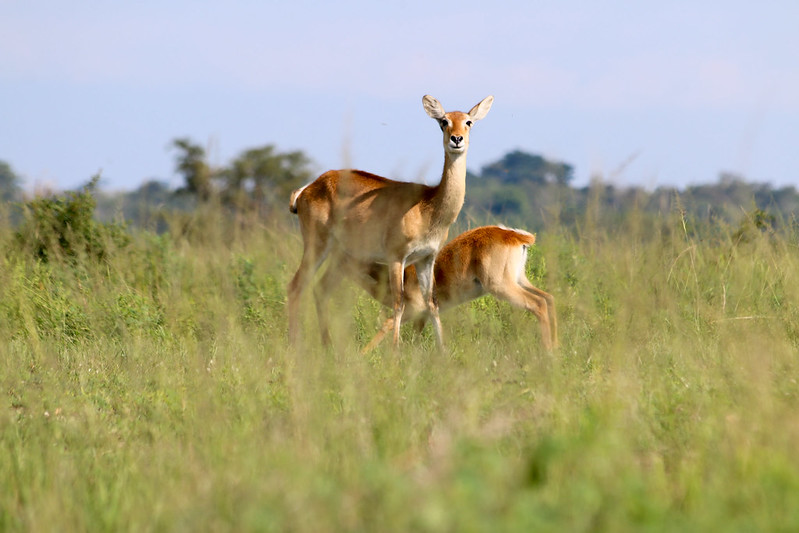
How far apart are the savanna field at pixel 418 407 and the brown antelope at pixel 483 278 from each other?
0.60 ft

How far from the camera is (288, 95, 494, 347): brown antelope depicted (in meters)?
7.04

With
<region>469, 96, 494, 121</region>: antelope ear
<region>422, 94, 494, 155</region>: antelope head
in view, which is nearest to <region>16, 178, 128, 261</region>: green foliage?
<region>422, 94, 494, 155</region>: antelope head

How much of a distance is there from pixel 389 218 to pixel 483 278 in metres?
0.87

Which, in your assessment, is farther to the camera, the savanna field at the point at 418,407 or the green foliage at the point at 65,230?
the green foliage at the point at 65,230

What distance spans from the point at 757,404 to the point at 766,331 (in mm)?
2357

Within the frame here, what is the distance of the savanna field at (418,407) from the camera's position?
266 centimetres

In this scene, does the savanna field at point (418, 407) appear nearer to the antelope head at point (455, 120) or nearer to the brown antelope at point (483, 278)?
the brown antelope at point (483, 278)

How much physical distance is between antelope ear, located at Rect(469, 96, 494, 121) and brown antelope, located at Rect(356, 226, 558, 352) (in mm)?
922

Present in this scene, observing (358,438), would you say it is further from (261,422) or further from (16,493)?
(16,493)

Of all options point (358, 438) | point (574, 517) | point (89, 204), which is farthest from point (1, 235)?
point (574, 517)

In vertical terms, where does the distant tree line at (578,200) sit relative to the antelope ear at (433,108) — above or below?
below

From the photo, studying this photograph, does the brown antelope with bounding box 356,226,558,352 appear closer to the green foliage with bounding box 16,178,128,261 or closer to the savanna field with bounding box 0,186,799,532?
the savanna field with bounding box 0,186,799,532

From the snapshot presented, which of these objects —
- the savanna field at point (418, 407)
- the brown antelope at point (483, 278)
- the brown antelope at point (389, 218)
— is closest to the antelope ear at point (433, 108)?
the brown antelope at point (389, 218)

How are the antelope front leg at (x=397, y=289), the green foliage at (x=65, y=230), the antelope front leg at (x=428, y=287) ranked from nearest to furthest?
the antelope front leg at (x=397, y=289) → the antelope front leg at (x=428, y=287) → the green foliage at (x=65, y=230)
